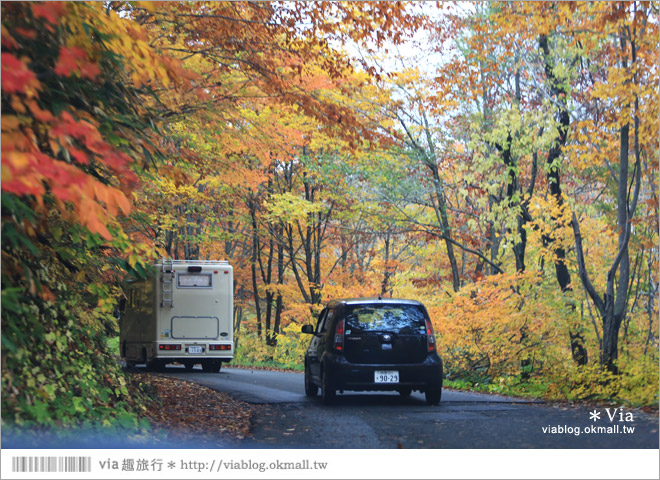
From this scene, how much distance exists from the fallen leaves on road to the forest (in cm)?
61

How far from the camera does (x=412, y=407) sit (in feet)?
41.3

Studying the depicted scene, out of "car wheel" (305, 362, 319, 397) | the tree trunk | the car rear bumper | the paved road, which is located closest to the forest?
the tree trunk

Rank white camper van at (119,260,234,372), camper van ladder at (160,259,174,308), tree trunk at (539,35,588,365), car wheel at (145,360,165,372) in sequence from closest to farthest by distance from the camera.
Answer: tree trunk at (539,35,588,365), camper van ladder at (160,259,174,308), white camper van at (119,260,234,372), car wheel at (145,360,165,372)

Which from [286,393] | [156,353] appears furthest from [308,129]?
[286,393]

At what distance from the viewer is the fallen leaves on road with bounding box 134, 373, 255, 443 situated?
9312 mm

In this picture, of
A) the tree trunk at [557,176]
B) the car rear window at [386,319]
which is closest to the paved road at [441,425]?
the car rear window at [386,319]

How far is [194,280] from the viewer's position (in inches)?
866

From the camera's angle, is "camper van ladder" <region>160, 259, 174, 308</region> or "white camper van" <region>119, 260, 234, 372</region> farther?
"white camper van" <region>119, 260, 234, 372</region>

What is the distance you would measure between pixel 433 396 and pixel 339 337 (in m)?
1.85

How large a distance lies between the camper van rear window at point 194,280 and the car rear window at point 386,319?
986 centimetres

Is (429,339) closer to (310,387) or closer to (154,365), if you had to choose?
(310,387)

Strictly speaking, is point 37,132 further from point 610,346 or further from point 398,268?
point 398,268

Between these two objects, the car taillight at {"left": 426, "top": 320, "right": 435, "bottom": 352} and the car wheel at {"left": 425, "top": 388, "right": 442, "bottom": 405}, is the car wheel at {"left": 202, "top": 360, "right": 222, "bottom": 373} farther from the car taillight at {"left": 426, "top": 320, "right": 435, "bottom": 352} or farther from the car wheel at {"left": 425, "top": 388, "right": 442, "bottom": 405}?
the car taillight at {"left": 426, "top": 320, "right": 435, "bottom": 352}

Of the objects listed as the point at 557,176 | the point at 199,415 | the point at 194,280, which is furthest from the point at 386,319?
the point at 194,280
